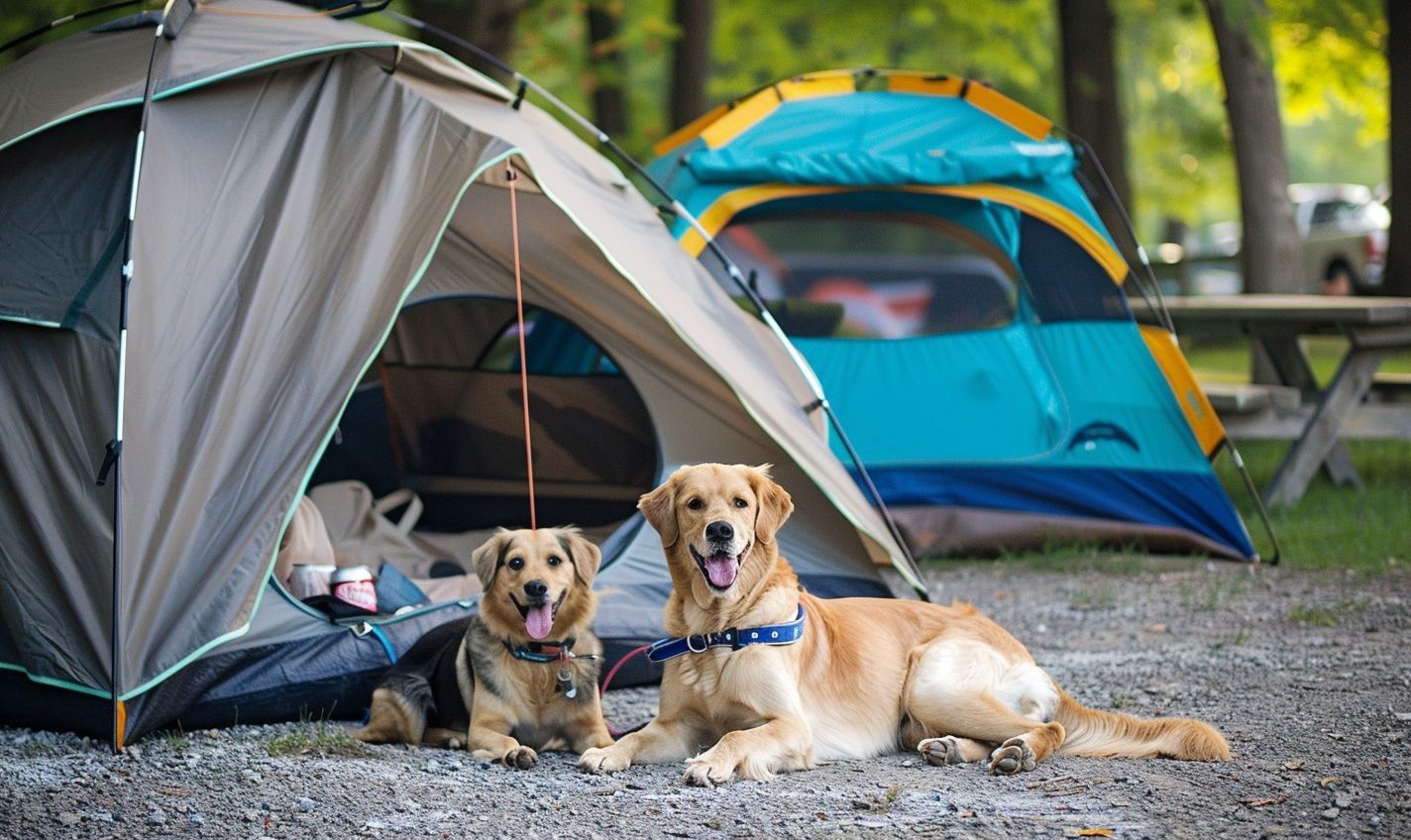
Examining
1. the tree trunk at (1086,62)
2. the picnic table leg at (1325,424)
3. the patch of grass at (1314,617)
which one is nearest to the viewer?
the patch of grass at (1314,617)

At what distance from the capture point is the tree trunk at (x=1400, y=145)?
986 cm

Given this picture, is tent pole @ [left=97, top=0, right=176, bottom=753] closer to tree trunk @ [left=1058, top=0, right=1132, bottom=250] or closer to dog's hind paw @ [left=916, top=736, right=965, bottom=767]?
dog's hind paw @ [left=916, top=736, right=965, bottom=767]

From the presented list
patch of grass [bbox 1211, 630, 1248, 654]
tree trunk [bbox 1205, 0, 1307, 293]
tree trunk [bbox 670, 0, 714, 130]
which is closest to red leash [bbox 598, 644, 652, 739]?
patch of grass [bbox 1211, 630, 1248, 654]

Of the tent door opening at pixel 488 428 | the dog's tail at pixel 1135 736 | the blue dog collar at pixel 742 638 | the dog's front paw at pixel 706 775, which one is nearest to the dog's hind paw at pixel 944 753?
the dog's tail at pixel 1135 736

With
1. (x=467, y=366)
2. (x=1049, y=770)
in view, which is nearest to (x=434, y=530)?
(x=467, y=366)

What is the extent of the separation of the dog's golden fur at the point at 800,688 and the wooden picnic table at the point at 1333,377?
3551 millimetres

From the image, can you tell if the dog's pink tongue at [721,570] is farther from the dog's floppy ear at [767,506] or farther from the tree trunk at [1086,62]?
the tree trunk at [1086,62]

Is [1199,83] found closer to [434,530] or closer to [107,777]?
[434,530]

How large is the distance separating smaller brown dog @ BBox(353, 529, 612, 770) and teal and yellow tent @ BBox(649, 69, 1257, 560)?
2.83 m

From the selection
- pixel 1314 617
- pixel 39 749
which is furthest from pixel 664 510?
pixel 1314 617

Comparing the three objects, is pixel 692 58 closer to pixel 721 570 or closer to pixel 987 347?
pixel 987 347

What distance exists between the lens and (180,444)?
4.41 metres

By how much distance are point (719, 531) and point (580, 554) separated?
0.65 meters

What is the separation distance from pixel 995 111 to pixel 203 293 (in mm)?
4464
